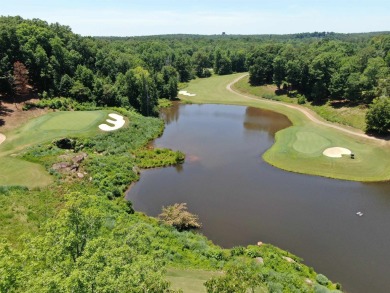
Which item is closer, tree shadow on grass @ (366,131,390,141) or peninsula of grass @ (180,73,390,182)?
peninsula of grass @ (180,73,390,182)

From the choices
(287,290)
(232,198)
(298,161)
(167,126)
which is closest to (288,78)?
(167,126)

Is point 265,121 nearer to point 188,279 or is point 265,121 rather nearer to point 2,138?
point 2,138

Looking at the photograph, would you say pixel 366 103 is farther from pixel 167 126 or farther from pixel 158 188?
pixel 158 188

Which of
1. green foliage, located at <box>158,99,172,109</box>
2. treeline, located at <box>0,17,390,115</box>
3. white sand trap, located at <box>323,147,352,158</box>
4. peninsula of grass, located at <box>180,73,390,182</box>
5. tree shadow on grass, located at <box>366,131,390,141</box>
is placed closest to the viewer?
peninsula of grass, located at <box>180,73,390,182</box>

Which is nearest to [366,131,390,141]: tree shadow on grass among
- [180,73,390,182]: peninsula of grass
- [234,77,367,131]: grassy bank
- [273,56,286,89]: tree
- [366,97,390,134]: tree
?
[366,97,390,134]: tree

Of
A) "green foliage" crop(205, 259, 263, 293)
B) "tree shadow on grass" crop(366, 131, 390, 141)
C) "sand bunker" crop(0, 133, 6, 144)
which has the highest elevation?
"green foliage" crop(205, 259, 263, 293)

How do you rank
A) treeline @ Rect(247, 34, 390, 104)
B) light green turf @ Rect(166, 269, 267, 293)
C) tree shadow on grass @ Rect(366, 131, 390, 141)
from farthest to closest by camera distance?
treeline @ Rect(247, 34, 390, 104)
tree shadow on grass @ Rect(366, 131, 390, 141)
light green turf @ Rect(166, 269, 267, 293)

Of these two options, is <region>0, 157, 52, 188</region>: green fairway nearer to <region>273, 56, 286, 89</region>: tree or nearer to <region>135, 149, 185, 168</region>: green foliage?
<region>135, 149, 185, 168</region>: green foliage

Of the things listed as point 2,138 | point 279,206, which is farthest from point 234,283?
point 2,138
